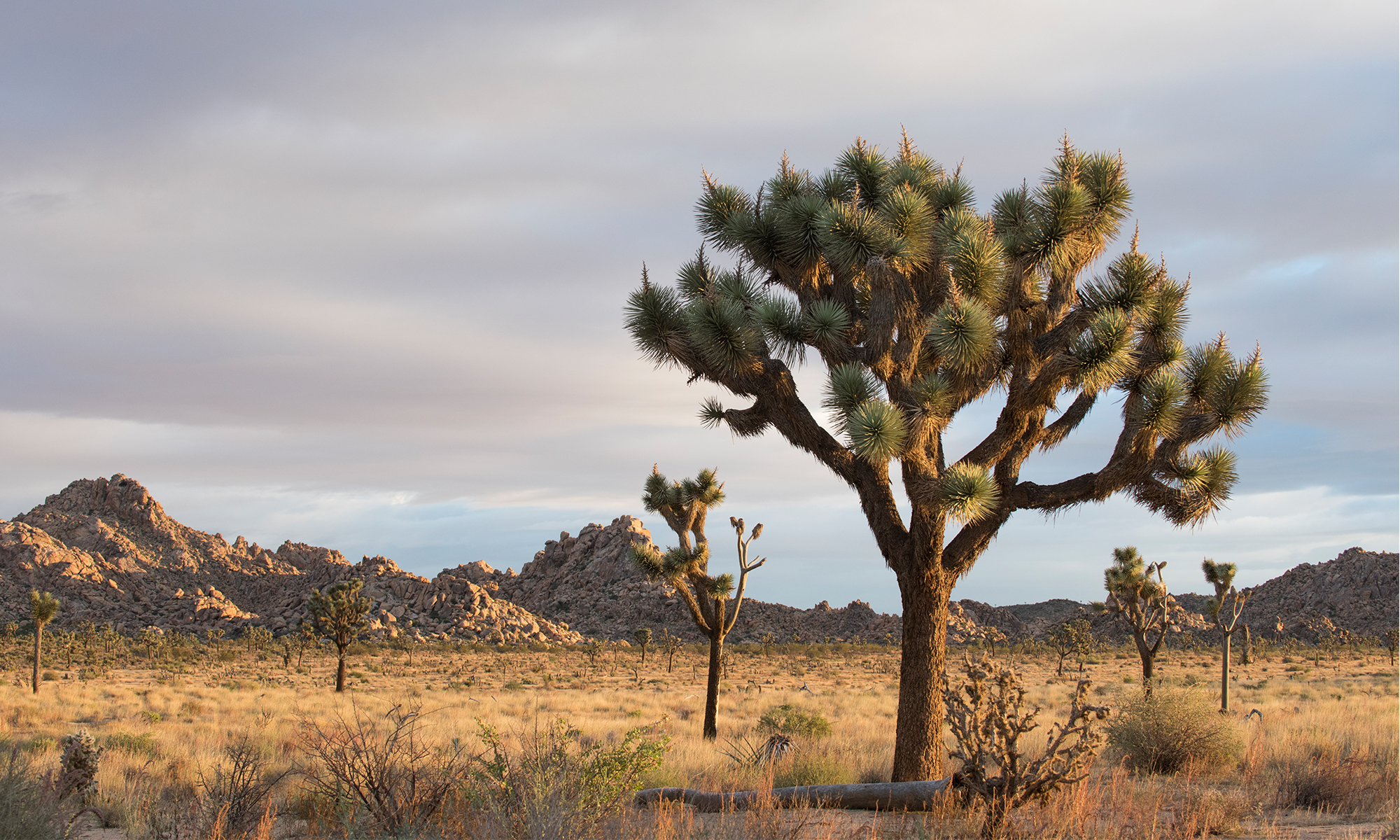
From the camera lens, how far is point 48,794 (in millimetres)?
8641

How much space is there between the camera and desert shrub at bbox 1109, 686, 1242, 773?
13.1m

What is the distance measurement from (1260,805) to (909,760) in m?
3.81

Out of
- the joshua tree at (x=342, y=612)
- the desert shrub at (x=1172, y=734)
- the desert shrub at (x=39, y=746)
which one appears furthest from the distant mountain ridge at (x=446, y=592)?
the desert shrub at (x=1172, y=734)

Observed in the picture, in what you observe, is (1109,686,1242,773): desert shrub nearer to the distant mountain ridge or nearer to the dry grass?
the dry grass

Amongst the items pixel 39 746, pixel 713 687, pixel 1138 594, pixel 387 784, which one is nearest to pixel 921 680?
pixel 387 784

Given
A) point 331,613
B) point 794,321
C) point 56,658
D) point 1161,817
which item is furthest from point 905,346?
point 56,658

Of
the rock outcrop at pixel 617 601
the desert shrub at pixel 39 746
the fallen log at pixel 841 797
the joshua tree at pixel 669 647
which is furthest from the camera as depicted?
the rock outcrop at pixel 617 601

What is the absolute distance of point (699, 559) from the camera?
18.2 metres

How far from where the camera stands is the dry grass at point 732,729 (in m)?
8.14

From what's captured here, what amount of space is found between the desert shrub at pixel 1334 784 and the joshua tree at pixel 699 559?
956cm

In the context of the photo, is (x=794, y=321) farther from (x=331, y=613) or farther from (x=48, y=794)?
(x=331, y=613)

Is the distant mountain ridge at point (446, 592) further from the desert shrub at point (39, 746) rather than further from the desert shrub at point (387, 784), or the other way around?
the desert shrub at point (387, 784)

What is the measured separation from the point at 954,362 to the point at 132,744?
1464 cm

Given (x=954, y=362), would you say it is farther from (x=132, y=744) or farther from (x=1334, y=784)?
(x=132, y=744)
